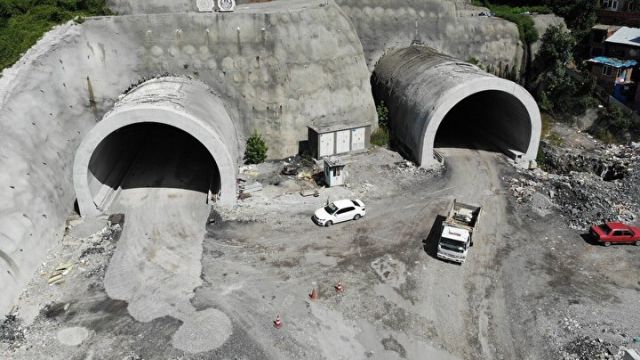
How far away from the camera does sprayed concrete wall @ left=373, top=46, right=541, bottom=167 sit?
1225 inches

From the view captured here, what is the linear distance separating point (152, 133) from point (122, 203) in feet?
33.3

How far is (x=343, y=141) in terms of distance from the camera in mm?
34125

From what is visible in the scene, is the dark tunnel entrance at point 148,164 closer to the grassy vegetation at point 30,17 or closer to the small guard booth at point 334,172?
the small guard booth at point 334,172

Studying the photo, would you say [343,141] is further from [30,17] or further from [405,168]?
[30,17]

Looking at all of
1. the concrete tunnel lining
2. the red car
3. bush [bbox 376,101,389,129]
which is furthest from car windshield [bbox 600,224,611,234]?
bush [bbox 376,101,389,129]

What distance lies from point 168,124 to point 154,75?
325 inches

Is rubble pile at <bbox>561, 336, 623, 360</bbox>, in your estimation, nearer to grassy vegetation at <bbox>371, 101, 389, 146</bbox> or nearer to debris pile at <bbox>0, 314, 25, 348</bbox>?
grassy vegetation at <bbox>371, 101, 389, 146</bbox>

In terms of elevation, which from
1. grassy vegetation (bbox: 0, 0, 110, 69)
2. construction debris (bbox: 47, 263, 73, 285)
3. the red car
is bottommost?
construction debris (bbox: 47, 263, 73, 285)

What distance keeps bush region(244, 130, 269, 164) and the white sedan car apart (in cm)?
879

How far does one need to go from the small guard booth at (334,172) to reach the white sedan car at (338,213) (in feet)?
10.7

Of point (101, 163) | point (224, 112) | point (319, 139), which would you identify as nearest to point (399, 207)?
point (319, 139)

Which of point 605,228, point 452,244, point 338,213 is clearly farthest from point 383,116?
point 605,228

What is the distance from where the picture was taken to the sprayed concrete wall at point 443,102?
102 feet

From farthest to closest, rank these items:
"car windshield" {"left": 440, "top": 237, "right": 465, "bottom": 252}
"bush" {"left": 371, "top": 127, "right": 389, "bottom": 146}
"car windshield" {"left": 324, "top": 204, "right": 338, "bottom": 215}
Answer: "bush" {"left": 371, "top": 127, "right": 389, "bottom": 146} < "car windshield" {"left": 324, "top": 204, "right": 338, "bottom": 215} < "car windshield" {"left": 440, "top": 237, "right": 465, "bottom": 252}
